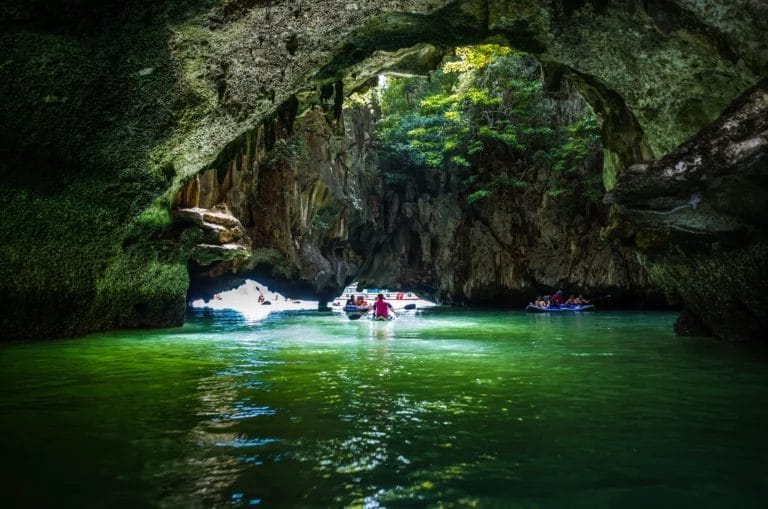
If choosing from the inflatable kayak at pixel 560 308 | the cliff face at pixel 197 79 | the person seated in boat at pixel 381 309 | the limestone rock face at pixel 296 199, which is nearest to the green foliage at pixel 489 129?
the limestone rock face at pixel 296 199

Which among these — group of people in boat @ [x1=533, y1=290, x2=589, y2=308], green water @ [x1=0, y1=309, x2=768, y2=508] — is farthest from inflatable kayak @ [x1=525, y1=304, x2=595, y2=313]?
green water @ [x1=0, y1=309, x2=768, y2=508]

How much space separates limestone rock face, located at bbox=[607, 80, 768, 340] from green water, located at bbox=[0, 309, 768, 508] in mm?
2145

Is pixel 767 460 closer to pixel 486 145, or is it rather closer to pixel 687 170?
pixel 687 170

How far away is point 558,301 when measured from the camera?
80.5ft

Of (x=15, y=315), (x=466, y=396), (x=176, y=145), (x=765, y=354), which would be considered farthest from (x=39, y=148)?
(x=765, y=354)

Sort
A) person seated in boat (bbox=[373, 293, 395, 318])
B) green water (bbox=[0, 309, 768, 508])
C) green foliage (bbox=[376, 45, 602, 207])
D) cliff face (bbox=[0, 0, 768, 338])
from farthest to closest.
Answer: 1. green foliage (bbox=[376, 45, 602, 207])
2. person seated in boat (bbox=[373, 293, 395, 318])
3. cliff face (bbox=[0, 0, 768, 338])
4. green water (bbox=[0, 309, 768, 508])

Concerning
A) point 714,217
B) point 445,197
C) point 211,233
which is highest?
point 445,197

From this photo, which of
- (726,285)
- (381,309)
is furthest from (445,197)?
(726,285)

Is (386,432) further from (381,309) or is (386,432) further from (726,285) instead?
(381,309)

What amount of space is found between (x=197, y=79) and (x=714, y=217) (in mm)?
Answer: 8428

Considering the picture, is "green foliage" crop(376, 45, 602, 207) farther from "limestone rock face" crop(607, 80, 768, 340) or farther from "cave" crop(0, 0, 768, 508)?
"limestone rock face" crop(607, 80, 768, 340)

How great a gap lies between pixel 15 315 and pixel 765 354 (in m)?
13.6

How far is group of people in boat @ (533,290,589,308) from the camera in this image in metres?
24.2

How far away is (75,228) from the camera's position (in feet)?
32.2
